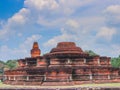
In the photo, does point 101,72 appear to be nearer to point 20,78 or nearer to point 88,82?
point 88,82

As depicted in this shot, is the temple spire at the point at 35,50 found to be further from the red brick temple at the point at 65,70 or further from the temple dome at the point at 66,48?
the temple dome at the point at 66,48

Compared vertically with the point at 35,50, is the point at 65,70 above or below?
below

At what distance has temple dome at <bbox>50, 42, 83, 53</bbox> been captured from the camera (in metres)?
27.2

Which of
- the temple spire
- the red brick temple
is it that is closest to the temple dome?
the red brick temple

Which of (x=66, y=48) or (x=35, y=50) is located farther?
(x=35, y=50)

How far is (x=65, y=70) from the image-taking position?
23641mm

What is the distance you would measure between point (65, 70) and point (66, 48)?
4.08 metres

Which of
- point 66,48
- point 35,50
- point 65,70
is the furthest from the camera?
point 35,50

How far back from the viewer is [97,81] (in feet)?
81.5

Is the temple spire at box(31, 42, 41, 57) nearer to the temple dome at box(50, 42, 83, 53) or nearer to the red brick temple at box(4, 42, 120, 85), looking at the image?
the red brick temple at box(4, 42, 120, 85)

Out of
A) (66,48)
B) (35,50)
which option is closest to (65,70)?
(66,48)

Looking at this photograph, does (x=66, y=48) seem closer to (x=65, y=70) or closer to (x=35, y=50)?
(x=65, y=70)

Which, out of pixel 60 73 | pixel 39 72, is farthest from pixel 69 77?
pixel 39 72

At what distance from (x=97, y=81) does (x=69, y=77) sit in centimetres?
271
